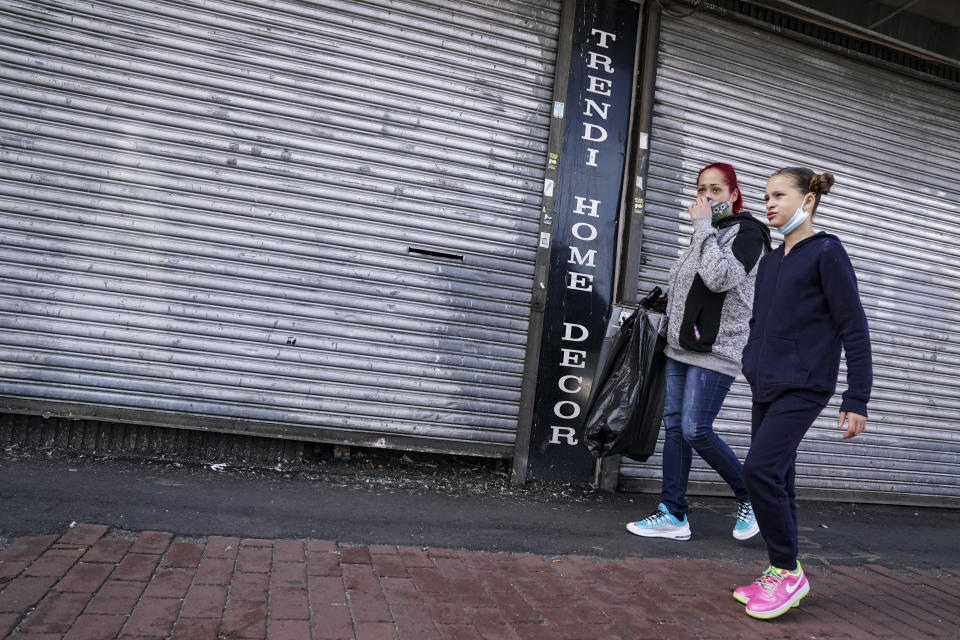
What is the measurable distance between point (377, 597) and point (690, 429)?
81.7 inches

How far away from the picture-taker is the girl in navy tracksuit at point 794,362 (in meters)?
2.93

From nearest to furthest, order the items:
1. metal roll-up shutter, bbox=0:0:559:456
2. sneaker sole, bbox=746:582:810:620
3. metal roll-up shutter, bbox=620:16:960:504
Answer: sneaker sole, bbox=746:582:810:620 → metal roll-up shutter, bbox=0:0:559:456 → metal roll-up shutter, bbox=620:16:960:504

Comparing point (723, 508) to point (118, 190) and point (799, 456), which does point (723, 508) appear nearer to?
point (799, 456)

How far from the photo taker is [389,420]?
488cm

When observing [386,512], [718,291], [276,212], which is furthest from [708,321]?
[276,212]

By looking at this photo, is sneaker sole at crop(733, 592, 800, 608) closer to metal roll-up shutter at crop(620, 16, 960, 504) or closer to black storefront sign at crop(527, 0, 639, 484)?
black storefront sign at crop(527, 0, 639, 484)

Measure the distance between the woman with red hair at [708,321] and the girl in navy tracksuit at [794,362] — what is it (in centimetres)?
58

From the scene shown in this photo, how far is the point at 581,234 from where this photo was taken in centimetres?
525

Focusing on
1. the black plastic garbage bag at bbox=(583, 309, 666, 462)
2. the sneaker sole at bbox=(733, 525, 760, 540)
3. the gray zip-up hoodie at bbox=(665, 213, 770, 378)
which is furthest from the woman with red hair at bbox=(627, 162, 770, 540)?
the sneaker sole at bbox=(733, 525, 760, 540)

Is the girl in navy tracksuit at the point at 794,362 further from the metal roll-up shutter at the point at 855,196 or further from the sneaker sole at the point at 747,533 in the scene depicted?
the metal roll-up shutter at the point at 855,196

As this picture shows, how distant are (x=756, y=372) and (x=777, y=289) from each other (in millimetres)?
408

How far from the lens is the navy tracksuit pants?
3.00 meters

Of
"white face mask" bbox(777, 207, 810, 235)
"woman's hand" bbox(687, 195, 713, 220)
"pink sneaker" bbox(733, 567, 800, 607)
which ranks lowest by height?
"pink sneaker" bbox(733, 567, 800, 607)

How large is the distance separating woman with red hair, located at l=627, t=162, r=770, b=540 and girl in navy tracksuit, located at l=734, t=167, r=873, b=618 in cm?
58
